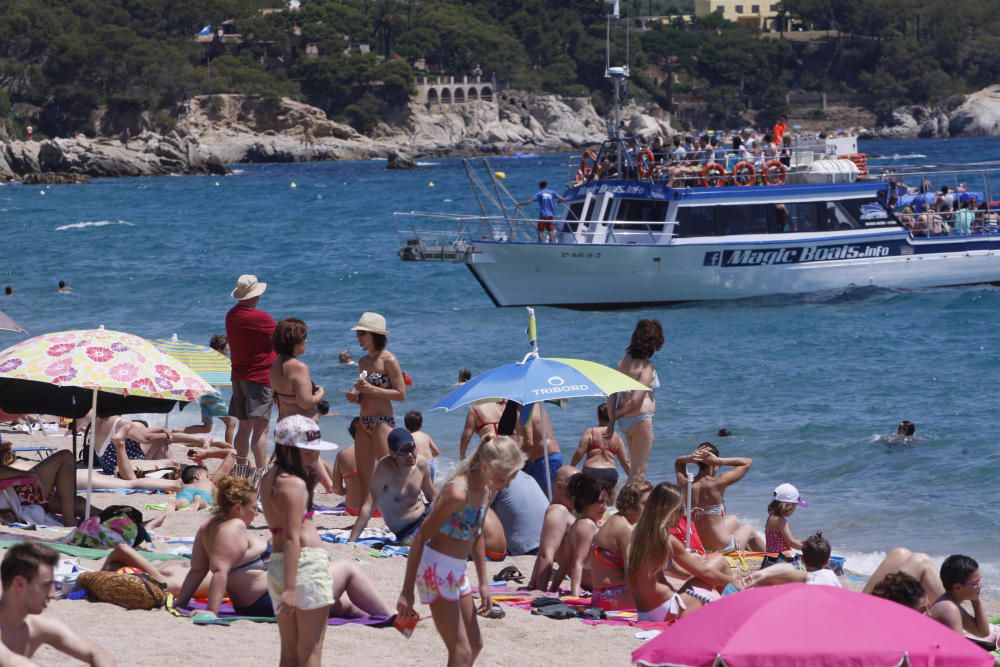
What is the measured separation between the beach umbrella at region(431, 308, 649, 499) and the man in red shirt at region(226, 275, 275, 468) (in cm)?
151

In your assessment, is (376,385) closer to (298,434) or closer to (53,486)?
(53,486)

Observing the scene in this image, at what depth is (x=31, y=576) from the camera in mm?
5695

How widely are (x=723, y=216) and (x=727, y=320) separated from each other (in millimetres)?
1803

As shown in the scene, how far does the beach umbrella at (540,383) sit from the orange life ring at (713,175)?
15.2 m

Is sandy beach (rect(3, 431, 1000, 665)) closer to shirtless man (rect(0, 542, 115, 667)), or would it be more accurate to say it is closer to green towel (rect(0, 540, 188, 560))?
green towel (rect(0, 540, 188, 560))

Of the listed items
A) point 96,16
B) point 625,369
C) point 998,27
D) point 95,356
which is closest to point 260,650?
point 95,356

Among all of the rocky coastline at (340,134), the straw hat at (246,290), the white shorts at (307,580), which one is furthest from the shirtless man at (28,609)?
the rocky coastline at (340,134)

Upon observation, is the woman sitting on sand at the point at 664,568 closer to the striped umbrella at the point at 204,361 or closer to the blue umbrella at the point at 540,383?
the blue umbrella at the point at 540,383

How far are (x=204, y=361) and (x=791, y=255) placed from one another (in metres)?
15.2

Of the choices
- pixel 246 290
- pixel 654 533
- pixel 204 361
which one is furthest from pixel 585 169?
pixel 654 533

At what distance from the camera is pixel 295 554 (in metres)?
5.77

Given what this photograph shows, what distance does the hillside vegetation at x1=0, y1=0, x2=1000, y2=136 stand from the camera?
440 ft

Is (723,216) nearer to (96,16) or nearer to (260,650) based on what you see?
(260,650)

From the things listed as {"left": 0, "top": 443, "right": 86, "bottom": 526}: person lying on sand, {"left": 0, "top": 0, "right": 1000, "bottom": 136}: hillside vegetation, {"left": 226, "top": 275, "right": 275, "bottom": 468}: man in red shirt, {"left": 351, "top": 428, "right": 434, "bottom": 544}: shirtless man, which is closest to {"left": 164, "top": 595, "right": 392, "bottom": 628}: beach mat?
{"left": 351, "top": 428, "right": 434, "bottom": 544}: shirtless man
